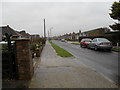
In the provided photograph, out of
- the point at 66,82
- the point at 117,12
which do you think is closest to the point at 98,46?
the point at 117,12

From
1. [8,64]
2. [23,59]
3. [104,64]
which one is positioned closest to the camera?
[23,59]

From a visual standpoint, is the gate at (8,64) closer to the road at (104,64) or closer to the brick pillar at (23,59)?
the brick pillar at (23,59)

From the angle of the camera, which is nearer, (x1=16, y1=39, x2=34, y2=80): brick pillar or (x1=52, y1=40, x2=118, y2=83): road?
(x1=16, y1=39, x2=34, y2=80): brick pillar

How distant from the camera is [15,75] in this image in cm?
393

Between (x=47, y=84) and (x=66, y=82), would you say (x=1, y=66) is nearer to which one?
(x=47, y=84)

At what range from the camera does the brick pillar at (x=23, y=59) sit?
374 centimetres

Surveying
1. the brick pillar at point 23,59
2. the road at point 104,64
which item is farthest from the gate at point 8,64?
the road at point 104,64

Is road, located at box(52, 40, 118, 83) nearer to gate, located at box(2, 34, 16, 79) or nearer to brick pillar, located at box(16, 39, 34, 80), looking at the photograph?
brick pillar, located at box(16, 39, 34, 80)

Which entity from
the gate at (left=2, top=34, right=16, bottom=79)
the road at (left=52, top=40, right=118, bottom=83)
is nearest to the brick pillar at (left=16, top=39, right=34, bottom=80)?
the gate at (left=2, top=34, right=16, bottom=79)

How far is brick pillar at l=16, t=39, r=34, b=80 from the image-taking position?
374 cm

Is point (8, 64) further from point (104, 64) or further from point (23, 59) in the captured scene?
point (104, 64)

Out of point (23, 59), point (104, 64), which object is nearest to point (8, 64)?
point (23, 59)

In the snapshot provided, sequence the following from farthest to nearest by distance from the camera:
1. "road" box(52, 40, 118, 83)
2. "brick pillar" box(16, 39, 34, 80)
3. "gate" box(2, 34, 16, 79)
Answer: "road" box(52, 40, 118, 83) → "gate" box(2, 34, 16, 79) → "brick pillar" box(16, 39, 34, 80)

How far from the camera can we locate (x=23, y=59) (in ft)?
12.4
